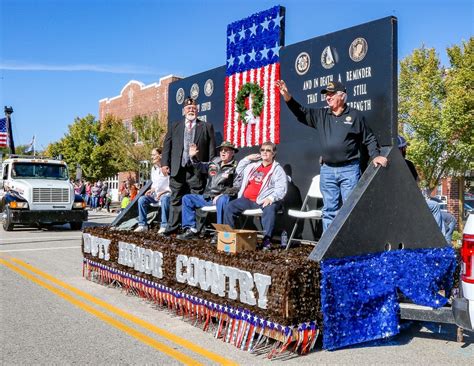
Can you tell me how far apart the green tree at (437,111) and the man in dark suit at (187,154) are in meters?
12.3

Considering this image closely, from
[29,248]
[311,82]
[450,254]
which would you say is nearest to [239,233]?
[450,254]

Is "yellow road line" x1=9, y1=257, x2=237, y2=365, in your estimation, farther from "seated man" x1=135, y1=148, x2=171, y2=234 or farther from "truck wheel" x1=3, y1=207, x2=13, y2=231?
"truck wheel" x1=3, y1=207, x2=13, y2=231

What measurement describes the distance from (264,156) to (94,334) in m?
3.00

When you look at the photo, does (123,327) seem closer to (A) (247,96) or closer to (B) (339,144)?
(B) (339,144)

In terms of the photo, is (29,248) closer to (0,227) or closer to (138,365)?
(0,227)

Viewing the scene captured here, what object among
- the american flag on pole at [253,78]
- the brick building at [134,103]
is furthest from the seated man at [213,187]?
the brick building at [134,103]

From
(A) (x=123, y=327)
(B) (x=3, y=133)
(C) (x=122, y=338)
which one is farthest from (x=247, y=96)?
(B) (x=3, y=133)

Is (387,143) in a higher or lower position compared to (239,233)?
higher

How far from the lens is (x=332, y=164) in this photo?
5.52m

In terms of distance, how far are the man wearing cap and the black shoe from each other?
6.53ft

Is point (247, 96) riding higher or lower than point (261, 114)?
higher

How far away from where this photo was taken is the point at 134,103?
40875 mm

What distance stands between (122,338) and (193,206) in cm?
265

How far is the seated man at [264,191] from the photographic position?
19.1ft
